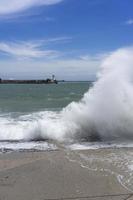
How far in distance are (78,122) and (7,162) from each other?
15.0 feet

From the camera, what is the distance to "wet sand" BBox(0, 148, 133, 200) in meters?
5.30

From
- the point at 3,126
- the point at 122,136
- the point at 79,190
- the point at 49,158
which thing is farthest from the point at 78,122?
the point at 79,190

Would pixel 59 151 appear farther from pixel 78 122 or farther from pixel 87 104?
pixel 87 104

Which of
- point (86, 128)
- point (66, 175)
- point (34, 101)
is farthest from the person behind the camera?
A: point (34, 101)

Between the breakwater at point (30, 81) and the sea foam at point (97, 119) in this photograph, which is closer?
the sea foam at point (97, 119)

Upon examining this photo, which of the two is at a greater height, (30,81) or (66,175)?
(66,175)

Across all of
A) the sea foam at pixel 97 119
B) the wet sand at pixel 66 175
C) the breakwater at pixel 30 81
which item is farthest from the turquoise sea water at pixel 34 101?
the breakwater at pixel 30 81

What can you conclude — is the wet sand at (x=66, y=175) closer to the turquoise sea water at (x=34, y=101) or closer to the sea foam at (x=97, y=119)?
the sea foam at (x=97, y=119)

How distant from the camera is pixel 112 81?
11953mm

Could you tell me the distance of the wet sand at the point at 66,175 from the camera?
5305mm

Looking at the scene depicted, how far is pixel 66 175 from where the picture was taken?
20.4 feet

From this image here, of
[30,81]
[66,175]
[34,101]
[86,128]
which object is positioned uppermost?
[86,128]

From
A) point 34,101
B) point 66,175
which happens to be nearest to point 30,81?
point 34,101

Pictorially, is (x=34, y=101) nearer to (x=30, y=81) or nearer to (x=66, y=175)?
(x=66, y=175)
